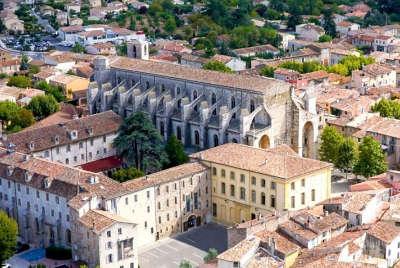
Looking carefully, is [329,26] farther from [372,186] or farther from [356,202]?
[356,202]

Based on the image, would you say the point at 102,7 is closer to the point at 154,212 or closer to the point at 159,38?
the point at 159,38

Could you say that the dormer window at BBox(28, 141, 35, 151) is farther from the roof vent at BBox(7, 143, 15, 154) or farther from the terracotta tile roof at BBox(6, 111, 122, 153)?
the roof vent at BBox(7, 143, 15, 154)

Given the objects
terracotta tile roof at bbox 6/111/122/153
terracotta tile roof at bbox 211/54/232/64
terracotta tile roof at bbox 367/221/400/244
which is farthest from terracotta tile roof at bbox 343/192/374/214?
terracotta tile roof at bbox 211/54/232/64

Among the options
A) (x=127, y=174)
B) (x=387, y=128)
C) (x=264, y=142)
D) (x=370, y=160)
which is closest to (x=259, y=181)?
(x=127, y=174)

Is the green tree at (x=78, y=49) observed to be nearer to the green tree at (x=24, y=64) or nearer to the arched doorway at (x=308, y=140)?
the green tree at (x=24, y=64)

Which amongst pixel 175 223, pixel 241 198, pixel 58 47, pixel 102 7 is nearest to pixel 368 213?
pixel 241 198
